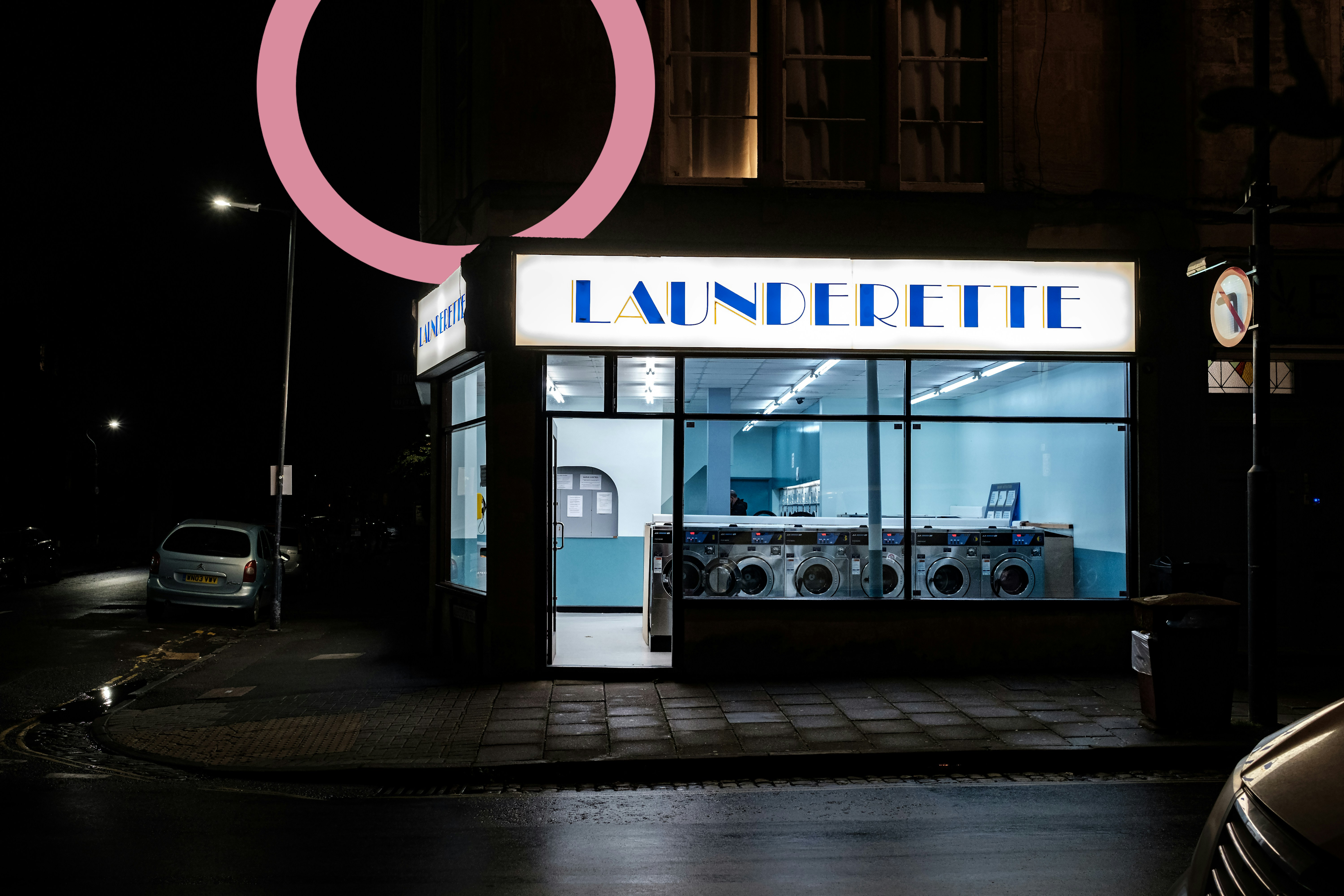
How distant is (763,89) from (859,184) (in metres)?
1.46

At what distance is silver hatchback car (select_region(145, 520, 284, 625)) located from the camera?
16.5m

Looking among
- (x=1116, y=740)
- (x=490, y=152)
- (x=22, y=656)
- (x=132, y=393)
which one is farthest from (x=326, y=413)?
(x=1116, y=740)

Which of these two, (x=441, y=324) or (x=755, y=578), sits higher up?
(x=441, y=324)

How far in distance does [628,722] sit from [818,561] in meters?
3.49

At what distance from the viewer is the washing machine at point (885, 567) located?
1105cm

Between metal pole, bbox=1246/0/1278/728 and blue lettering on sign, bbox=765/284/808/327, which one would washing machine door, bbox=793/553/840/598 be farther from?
metal pole, bbox=1246/0/1278/728

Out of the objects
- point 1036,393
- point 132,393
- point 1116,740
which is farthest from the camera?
point 132,393

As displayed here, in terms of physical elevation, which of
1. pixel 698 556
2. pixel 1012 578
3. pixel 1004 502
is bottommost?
pixel 1012 578

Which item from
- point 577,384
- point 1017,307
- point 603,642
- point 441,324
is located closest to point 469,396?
point 441,324

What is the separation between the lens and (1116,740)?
7.75m

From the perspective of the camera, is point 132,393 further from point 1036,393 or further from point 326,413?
point 1036,393

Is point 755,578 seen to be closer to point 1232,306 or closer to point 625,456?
point 625,456

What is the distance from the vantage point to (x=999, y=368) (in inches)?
441

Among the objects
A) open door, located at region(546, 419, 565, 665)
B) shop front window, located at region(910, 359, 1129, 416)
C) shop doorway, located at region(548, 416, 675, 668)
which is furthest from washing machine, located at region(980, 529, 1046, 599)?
shop doorway, located at region(548, 416, 675, 668)
